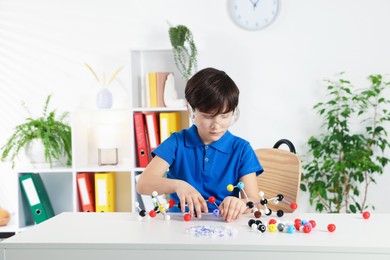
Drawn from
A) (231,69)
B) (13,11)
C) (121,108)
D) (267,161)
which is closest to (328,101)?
(231,69)

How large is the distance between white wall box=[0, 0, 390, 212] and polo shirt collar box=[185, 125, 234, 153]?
5.53 feet

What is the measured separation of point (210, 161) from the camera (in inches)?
76.1

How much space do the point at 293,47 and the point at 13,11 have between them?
1908 mm

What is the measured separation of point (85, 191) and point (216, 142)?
5.75 feet

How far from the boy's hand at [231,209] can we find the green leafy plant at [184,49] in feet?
6.33

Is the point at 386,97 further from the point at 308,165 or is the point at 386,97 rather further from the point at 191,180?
the point at 191,180

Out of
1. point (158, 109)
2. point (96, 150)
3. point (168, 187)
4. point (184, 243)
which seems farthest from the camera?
point (96, 150)

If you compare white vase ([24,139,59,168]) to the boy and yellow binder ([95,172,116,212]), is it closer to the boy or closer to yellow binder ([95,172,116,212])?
yellow binder ([95,172,116,212])

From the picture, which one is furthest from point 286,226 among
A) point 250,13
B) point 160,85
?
point 250,13

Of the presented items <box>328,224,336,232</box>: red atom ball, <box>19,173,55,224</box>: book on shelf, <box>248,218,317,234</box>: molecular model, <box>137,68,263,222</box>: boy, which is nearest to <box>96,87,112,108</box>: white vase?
<box>19,173,55,224</box>: book on shelf

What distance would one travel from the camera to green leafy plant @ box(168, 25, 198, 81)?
133 inches

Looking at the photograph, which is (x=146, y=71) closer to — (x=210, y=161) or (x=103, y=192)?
(x=103, y=192)

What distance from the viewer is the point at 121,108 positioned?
3.57 metres

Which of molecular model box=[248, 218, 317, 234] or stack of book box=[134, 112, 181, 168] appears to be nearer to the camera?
molecular model box=[248, 218, 317, 234]
